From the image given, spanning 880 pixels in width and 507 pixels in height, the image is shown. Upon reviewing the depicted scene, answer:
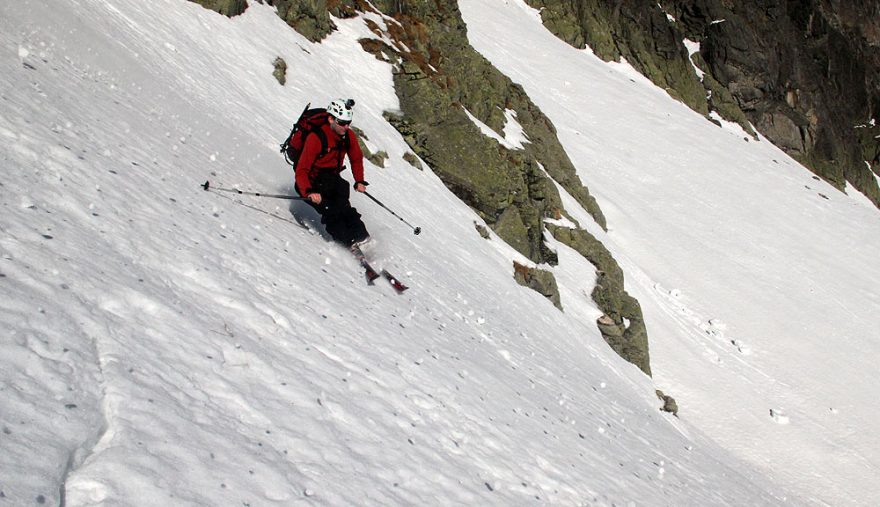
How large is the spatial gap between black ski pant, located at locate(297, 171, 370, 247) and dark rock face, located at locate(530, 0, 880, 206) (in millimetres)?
48643

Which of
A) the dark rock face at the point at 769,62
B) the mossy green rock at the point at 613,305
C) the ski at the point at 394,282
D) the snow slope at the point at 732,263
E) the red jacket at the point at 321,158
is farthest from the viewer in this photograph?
the dark rock face at the point at 769,62

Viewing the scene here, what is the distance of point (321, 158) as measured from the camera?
8.88 m

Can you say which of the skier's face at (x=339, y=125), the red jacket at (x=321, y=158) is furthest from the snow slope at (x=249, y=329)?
the skier's face at (x=339, y=125)

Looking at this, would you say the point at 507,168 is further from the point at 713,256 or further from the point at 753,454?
the point at 713,256

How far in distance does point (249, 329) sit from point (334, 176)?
14.1ft

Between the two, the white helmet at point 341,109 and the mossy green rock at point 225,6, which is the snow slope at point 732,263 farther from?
the mossy green rock at point 225,6

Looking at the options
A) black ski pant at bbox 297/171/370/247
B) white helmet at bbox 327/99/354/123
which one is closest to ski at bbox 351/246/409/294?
black ski pant at bbox 297/171/370/247

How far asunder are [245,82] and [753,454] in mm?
18711

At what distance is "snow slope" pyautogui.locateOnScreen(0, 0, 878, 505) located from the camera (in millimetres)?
3451

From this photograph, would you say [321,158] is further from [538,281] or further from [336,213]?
[538,281]

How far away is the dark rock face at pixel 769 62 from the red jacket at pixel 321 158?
48173 millimetres

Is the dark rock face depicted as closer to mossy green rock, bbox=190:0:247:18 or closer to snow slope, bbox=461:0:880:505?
snow slope, bbox=461:0:880:505

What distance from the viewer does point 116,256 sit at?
4.84 meters

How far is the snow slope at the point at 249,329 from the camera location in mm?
3451
